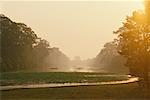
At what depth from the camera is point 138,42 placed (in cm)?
4300

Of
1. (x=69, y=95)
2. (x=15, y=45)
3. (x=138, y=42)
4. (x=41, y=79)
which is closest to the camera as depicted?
(x=69, y=95)

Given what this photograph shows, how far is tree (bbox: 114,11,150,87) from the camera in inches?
1665

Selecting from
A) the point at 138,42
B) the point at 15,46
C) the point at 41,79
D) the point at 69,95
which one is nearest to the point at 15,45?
the point at 15,46

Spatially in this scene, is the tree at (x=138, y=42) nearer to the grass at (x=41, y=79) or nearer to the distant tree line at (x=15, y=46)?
the grass at (x=41, y=79)

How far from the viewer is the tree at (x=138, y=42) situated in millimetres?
42281

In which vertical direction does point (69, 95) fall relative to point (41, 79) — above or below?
below

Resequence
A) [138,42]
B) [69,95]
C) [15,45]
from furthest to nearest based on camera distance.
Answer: [15,45]
[138,42]
[69,95]

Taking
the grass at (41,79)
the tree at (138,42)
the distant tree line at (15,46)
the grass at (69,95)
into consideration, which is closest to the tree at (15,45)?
the distant tree line at (15,46)

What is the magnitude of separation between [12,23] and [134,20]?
74.7 meters

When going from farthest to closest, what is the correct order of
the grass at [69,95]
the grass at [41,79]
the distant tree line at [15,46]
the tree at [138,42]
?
the distant tree line at [15,46]
the grass at [41,79]
the tree at [138,42]
the grass at [69,95]

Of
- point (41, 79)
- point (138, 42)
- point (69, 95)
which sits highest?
point (138, 42)

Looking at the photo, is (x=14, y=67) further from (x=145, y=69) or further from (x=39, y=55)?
(x=145, y=69)

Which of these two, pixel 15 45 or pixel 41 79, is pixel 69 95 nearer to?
pixel 41 79

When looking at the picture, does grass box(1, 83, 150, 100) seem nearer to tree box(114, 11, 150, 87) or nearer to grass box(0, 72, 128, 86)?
tree box(114, 11, 150, 87)
